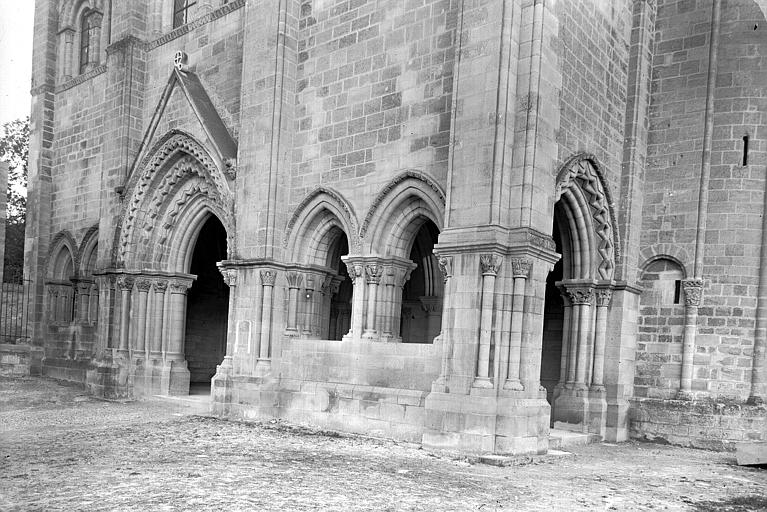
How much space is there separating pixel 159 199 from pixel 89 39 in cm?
666

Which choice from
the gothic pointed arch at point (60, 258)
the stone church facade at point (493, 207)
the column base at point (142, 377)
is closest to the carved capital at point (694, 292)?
the stone church facade at point (493, 207)

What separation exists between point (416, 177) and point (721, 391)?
613 centimetres

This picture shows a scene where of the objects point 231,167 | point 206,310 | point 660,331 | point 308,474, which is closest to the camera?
point 308,474

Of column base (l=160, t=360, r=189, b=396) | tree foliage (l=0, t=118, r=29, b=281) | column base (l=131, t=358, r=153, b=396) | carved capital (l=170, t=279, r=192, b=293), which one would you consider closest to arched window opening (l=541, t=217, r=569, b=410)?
column base (l=160, t=360, r=189, b=396)

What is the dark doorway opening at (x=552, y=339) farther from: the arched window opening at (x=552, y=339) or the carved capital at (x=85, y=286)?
the carved capital at (x=85, y=286)

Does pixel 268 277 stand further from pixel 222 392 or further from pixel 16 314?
pixel 16 314

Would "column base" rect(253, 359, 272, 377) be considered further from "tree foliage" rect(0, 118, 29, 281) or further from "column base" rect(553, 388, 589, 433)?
"tree foliage" rect(0, 118, 29, 281)

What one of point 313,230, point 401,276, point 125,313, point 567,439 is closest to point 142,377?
point 125,313

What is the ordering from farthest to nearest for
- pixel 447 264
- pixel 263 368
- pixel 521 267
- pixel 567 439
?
pixel 263 368, pixel 567 439, pixel 447 264, pixel 521 267

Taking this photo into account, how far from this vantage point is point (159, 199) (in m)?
15.8

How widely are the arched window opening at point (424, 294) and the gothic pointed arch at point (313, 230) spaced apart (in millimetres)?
2149

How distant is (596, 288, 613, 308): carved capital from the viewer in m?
12.2

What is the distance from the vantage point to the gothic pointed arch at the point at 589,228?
39.0 ft

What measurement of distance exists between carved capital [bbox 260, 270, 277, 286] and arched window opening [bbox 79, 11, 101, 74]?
32.2 feet
